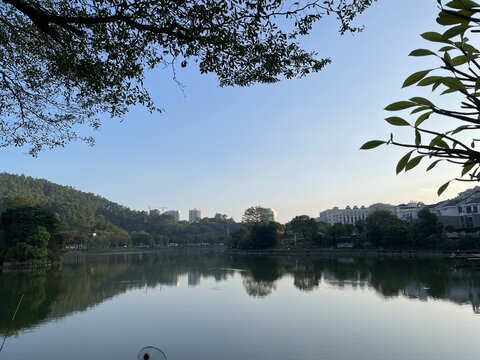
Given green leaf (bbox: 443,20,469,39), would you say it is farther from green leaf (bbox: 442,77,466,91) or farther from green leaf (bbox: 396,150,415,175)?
green leaf (bbox: 396,150,415,175)

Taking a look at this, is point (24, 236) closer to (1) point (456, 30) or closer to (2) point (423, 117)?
(2) point (423, 117)

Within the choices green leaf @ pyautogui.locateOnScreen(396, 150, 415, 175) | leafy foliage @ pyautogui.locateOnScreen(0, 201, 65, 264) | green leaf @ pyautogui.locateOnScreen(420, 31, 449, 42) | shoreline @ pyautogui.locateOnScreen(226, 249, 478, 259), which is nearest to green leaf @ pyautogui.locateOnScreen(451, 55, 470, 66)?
green leaf @ pyautogui.locateOnScreen(420, 31, 449, 42)

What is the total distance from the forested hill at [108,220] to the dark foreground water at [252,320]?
2220 inches

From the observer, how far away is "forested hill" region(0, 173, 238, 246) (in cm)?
7319

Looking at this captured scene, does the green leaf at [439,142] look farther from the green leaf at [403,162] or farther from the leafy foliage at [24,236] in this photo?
the leafy foliage at [24,236]

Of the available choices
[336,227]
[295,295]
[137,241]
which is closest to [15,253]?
[295,295]

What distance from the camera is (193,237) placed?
9069 cm

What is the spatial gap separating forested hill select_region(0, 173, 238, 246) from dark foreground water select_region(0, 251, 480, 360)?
56.4 m

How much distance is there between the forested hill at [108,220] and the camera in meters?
73.2

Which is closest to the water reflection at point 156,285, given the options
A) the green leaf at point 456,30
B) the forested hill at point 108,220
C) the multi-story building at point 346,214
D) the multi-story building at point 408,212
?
the green leaf at point 456,30

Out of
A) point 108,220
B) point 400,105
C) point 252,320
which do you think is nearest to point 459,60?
point 400,105

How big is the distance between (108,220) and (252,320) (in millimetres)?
95770

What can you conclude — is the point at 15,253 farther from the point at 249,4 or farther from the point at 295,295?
the point at 249,4

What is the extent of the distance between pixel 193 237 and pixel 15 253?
6319cm
